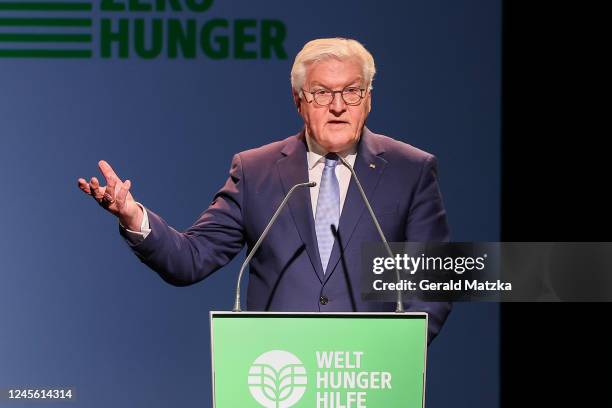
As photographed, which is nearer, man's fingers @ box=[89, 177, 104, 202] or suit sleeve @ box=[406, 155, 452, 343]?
man's fingers @ box=[89, 177, 104, 202]

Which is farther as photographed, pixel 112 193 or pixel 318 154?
pixel 318 154

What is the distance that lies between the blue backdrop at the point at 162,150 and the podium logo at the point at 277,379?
1611 mm

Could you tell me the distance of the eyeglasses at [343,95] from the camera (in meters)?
4.27

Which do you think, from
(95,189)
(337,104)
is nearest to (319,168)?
(337,104)

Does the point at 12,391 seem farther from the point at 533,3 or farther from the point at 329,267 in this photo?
the point at 533,3

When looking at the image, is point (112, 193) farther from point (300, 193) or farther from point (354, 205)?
point (354, 205)

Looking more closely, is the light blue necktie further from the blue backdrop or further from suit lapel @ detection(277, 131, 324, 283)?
the blue backdrop

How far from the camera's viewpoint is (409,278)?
4500 mm

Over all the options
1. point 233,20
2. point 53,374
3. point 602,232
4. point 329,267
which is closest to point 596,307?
point 602,232

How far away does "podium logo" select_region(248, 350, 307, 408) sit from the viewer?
290cm

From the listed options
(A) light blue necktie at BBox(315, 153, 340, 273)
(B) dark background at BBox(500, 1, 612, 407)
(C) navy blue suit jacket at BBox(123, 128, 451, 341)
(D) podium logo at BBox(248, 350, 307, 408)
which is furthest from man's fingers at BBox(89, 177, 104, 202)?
(B) dark background at BBox(500, 1, 612, 407)

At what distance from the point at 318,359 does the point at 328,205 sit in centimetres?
142

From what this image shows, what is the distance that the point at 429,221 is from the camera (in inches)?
174

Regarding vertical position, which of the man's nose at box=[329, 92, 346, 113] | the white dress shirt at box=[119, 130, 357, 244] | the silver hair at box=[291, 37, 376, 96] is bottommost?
the white dress shirt at box=[119, 130, 357, 244]
